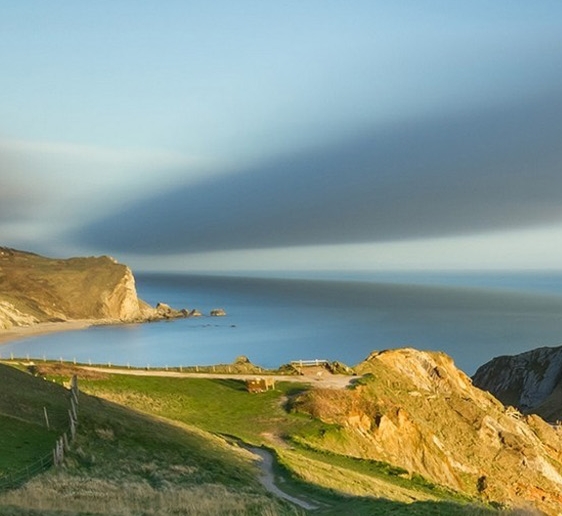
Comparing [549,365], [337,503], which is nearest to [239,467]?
[337,503]

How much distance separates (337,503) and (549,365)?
470 feet

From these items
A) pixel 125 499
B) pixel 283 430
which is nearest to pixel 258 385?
pixel 283 430

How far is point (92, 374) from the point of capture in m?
62.8

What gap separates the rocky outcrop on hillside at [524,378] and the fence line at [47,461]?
13152 cm

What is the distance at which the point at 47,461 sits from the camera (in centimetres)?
2922

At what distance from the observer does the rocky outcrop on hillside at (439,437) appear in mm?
56156

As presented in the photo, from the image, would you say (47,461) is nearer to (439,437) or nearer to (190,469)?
(190,469)

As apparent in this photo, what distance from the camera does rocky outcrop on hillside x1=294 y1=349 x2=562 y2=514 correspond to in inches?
2211

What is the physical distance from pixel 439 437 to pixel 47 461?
45.2 metres

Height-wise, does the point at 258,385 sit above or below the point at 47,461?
Result: below

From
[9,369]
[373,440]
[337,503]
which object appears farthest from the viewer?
Answer: [373,440]

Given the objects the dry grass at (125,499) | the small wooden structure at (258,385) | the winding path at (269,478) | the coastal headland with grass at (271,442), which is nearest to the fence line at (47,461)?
the coastal headland with grass at (271,442)

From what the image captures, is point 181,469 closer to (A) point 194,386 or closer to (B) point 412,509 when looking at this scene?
(B) point 412,509

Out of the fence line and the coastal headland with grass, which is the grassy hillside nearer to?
the coastal headland with grass
